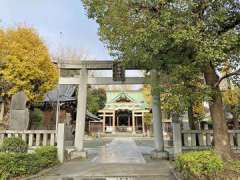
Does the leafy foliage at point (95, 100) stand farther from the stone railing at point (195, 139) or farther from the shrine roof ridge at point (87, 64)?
the stone railing at point (195, 139)

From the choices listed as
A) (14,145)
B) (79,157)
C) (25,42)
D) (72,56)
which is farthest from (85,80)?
(72,56)

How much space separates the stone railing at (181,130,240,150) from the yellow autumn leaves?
11466 millimetres

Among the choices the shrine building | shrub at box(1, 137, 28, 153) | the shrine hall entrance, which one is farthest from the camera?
the shrine hall entrance

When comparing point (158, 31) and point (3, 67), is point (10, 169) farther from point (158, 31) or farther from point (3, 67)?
point (3, 67)

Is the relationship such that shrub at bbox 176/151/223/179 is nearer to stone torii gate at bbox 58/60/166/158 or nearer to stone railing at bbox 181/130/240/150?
stone railing at bbox 181/130/240/150

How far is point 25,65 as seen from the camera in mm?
17266

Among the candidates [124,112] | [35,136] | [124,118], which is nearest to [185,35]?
[35,136]

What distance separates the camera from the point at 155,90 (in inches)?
322

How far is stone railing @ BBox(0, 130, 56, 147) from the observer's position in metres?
10.1

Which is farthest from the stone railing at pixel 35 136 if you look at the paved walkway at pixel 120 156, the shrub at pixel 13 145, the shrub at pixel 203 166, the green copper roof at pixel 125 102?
the green copper roof at pixel 125 102

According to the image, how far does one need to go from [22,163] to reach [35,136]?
2975 mm

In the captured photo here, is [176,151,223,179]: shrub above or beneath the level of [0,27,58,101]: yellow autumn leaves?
beneath

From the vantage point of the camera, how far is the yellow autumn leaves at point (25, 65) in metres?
17.2

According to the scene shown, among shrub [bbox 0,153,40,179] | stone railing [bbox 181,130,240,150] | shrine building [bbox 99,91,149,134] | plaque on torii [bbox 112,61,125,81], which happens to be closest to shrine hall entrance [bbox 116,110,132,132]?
Answer: shrine building [bbox 99,91,149,134]
